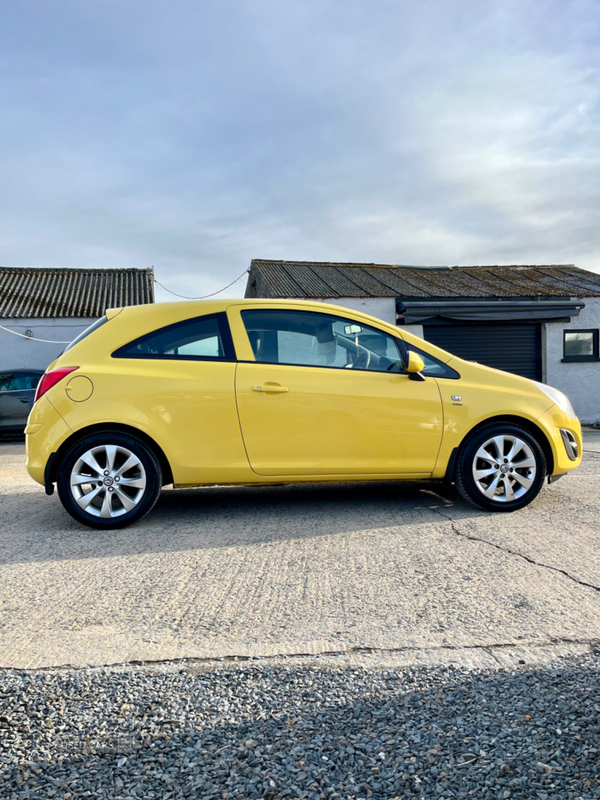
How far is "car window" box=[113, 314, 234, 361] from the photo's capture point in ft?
15.2

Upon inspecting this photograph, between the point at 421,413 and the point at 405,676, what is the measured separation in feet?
9.12

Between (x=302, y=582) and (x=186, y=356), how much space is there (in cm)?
212

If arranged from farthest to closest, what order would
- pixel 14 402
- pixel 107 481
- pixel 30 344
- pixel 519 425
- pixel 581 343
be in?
pixel 30 344 < pixel 581 343 < pixel 14 402 < pixel 519 425 < pixel 107 481

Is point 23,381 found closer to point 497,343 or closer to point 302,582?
point 302,582

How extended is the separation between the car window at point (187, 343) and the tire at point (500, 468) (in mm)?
2051

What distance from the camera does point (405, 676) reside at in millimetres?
2219

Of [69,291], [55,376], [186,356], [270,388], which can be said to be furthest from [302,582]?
[69,291]

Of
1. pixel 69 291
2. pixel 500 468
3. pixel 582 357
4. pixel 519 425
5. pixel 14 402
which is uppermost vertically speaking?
pixel 69 291

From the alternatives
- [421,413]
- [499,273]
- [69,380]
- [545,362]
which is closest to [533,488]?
[421,413]

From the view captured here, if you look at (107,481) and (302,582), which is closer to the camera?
(302,582)

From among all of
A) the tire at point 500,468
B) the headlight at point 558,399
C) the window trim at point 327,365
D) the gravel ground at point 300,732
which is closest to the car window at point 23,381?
the window trim at point 327,365

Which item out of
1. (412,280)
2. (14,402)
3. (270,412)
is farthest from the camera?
(412,280)

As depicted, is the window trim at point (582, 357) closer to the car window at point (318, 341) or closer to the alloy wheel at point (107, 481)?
the car window at point (318, 341)

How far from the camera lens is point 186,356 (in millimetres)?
4668
